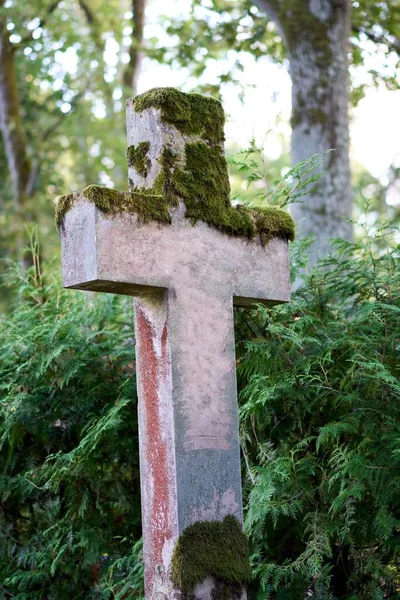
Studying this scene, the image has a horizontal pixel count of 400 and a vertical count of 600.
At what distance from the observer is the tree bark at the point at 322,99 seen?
901cm

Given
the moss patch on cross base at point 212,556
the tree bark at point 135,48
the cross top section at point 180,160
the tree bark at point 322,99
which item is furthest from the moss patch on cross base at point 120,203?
the tree bark at point 135,48

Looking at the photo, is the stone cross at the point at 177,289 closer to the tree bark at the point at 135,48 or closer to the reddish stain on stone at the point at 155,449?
the reddish stain on stone at the point at 155,449

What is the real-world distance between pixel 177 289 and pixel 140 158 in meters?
0.71

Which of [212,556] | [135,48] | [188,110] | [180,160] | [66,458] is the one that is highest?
[135,48]

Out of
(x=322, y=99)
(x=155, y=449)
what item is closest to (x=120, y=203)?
(x=155, y=449)

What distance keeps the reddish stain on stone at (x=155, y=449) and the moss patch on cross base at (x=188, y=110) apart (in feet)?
3.27

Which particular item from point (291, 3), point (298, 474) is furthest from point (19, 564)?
point (291, 3)

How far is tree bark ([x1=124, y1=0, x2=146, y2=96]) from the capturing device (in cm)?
1873

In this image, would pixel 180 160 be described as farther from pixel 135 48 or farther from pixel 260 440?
pixel 135 48

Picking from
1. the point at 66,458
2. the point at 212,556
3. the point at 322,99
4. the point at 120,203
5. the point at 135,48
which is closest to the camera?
the point at 120,203

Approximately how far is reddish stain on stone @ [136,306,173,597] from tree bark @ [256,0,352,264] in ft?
18.2

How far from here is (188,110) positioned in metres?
3.92

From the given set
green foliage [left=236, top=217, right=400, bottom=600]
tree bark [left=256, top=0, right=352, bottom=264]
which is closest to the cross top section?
green foliage [left=236, top=217, right=400, bottom=600]

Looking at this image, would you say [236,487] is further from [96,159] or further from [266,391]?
[96,159]
